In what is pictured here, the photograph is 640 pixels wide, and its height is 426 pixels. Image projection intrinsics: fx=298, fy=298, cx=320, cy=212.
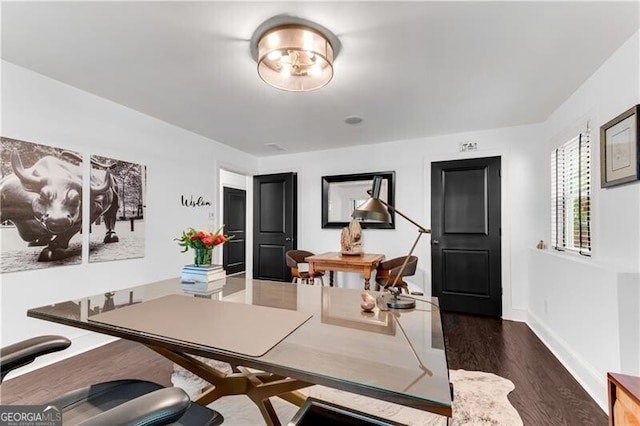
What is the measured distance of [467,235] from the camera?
3967mm

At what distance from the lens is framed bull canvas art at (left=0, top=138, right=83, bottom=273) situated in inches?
91.0

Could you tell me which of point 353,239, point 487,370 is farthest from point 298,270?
point 487,370

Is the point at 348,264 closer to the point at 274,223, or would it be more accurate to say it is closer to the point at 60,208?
the point at 274,223

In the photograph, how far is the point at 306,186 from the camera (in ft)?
16.6

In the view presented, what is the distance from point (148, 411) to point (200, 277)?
1.31 metres

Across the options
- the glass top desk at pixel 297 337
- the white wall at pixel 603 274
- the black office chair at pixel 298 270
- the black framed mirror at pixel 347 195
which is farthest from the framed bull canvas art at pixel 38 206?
the white wall at pixel 603 274

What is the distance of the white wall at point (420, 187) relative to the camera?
3.72m

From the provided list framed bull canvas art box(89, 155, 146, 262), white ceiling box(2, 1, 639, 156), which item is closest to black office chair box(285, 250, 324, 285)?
Answer: framed bull canvas art box(89, 155, 146, 262)

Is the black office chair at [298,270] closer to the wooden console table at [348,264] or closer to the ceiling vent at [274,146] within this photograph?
the wooden console table at [348,264]

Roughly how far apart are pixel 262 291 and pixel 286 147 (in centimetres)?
332

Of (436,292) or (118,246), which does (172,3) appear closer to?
(118,246)

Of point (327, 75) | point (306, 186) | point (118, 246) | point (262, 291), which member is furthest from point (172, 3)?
point (306, 186)

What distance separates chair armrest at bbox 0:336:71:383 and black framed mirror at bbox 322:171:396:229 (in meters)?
3.82

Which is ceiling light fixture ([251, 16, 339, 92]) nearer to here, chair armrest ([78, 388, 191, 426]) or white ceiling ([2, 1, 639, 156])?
white ceiling ([2, 1, 639, 156])
